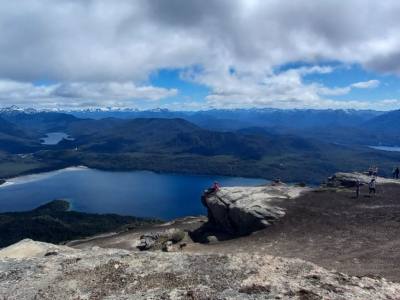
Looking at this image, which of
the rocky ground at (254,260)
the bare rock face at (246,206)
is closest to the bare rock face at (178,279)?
the rocky ground at (254,260)

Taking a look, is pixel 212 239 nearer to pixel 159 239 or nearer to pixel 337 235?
pixel 159 239

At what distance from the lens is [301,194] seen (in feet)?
171

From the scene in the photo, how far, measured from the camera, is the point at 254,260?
2630 cm

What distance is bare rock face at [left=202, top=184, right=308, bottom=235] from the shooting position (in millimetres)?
44969

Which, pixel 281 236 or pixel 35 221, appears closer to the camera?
pixel 281 236

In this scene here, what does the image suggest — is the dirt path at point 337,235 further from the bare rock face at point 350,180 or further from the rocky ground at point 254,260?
the bare rock face at point 350,180

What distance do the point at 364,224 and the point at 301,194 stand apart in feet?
40.3

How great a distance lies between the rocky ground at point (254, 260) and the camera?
22797mm

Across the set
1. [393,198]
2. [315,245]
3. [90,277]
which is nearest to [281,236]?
[315,245]

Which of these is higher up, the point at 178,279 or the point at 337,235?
the point at 178,279

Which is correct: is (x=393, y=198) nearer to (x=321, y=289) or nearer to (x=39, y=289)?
(x=321, y=289)

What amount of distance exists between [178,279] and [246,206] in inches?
918

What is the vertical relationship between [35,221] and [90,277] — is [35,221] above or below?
below

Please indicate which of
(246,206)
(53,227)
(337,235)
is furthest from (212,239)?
(53,227)
